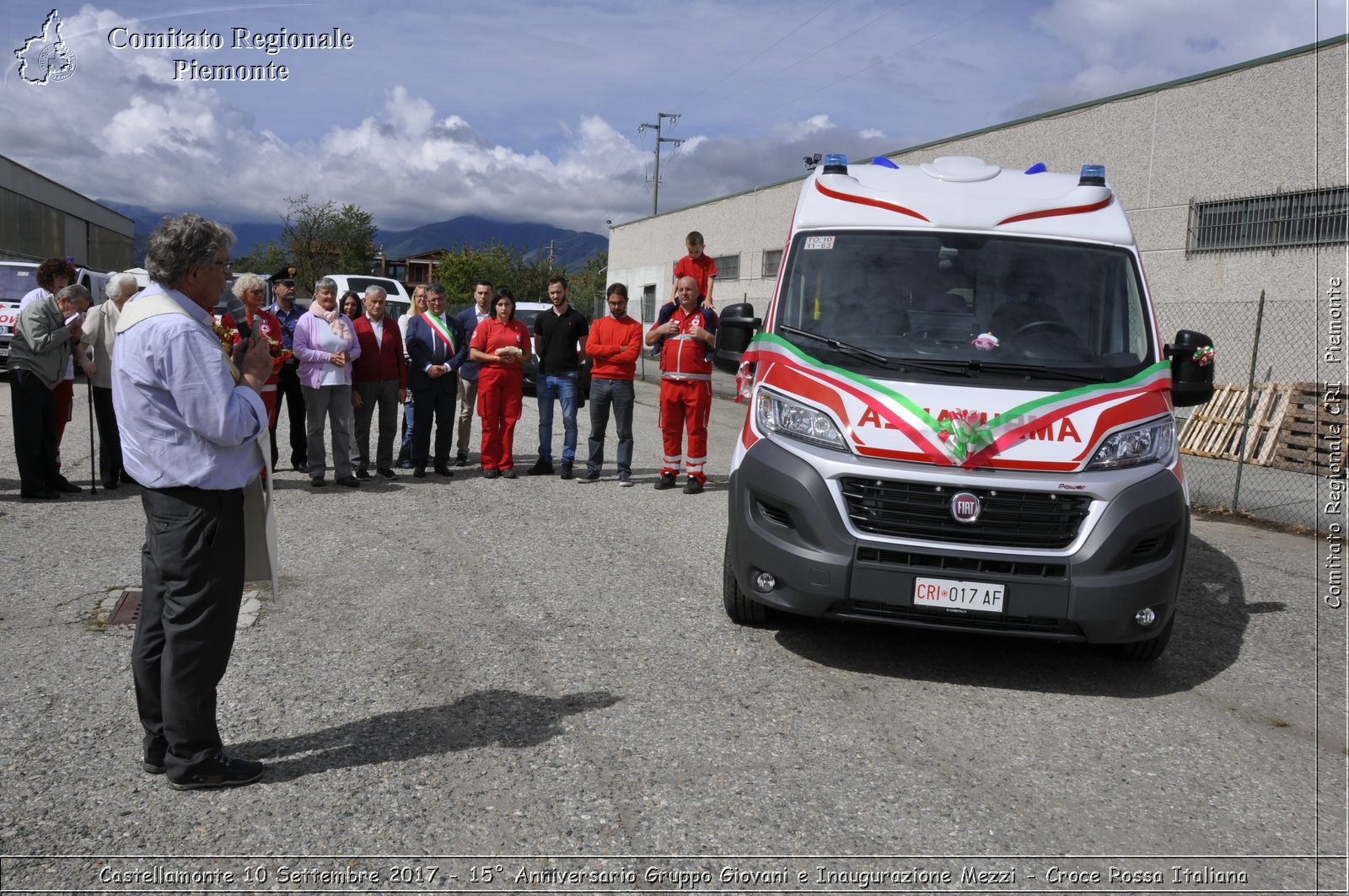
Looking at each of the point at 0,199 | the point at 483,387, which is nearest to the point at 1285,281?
the point at 483,387

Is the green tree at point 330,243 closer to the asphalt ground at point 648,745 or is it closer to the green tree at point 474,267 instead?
the green tree at point 474,267

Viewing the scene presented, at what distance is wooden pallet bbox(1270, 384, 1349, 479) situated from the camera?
13.1 meters

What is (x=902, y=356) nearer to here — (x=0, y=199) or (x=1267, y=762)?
(x=1267, y=762)

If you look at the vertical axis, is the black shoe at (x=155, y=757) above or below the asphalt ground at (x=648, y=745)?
above

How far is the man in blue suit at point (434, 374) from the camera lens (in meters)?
11.2

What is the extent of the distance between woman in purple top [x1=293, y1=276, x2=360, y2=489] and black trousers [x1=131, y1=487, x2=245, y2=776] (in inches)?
258

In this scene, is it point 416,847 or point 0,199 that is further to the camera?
point 0,199

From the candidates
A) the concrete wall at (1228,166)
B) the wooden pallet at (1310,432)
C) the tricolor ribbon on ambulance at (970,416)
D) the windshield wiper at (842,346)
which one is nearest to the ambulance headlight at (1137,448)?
the tricolor ribbon on ambulance at (970,416)

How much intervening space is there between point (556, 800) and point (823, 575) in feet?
5.79

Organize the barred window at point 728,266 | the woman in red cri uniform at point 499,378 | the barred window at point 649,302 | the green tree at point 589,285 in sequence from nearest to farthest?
the woman in red cri uniform at point 499,378
the barred window at point 728,266
the barred window at point 649,302
the green tree at point 589,285

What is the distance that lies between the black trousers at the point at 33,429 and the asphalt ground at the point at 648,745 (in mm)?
2167

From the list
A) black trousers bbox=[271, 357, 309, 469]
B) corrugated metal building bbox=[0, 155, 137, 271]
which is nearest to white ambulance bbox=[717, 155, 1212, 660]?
black trousers bbox=[271, 357, 309, 469]

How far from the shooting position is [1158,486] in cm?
505

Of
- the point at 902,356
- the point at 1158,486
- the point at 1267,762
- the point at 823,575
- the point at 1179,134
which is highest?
the point at 1179,134
